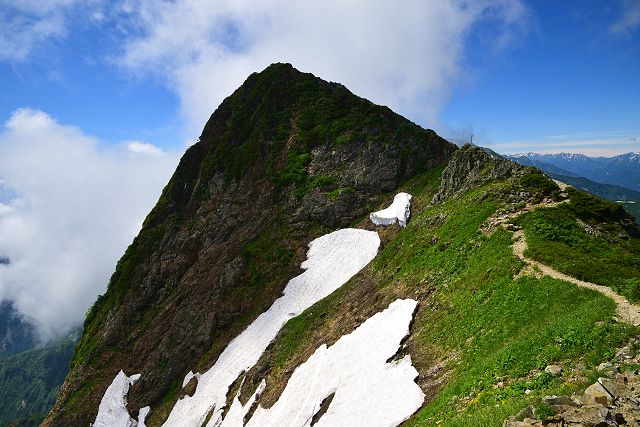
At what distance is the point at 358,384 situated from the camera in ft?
78.0

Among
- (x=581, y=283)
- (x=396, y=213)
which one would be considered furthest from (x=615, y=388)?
(x=396, y=213)

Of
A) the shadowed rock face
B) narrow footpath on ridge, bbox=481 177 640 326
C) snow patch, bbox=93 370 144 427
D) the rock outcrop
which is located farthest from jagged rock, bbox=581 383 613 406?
snow patch, bbox=93 370 144 427

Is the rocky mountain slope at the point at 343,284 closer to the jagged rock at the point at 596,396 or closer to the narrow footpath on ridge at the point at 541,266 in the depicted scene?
the narrow footpath on ridge at the point at 541,266

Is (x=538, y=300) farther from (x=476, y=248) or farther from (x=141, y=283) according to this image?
(x=141, y=283)

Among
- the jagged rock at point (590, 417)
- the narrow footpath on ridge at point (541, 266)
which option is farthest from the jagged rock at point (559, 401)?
the narrow footpath on ridge at point (541, 266)

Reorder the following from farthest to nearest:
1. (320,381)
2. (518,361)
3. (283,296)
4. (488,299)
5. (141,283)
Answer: (141,283) → (283,296) → (320,381) → (488,299) → (518,361)

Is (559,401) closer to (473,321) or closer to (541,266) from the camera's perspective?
(473,321)

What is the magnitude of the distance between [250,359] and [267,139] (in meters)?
39.8

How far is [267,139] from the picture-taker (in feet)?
223

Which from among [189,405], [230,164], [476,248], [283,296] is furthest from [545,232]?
[230,164]

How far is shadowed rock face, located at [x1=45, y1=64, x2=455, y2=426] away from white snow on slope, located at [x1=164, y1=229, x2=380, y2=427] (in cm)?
214

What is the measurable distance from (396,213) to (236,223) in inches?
1030

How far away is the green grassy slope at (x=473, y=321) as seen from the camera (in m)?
13.2

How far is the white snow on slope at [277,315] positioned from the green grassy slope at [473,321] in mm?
4288
